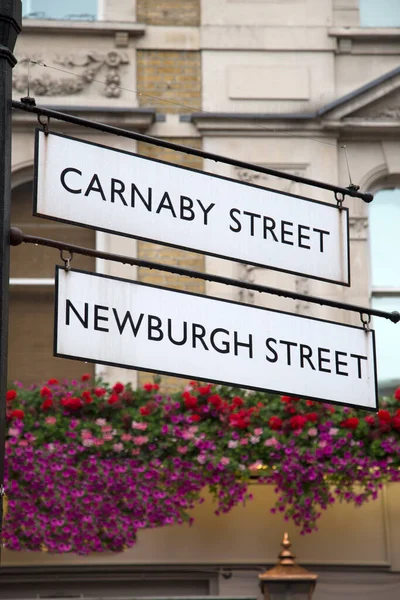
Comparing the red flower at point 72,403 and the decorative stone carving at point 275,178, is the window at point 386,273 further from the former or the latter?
the red flower at point 72,403

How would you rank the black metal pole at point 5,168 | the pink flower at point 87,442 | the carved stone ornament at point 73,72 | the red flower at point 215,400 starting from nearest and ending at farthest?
the black metal pole at point 5,168 < the pink flower at point 87,442 < the red flower at point 215,400 < the carved stone ornament at point 73,72

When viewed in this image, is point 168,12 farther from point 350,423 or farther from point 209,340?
point 209,340

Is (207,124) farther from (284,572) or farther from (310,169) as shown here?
(284,572)

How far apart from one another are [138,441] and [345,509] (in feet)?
7.40

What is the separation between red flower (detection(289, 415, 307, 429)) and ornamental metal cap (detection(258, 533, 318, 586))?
109 centimetres

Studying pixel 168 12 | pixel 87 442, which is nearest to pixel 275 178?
pixel 168 12

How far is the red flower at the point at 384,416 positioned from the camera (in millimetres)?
9127

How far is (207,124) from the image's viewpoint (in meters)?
11.2

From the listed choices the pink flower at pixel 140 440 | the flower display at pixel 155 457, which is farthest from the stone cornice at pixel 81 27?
the pink flower at pixel 140 440

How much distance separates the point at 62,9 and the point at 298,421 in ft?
16.8

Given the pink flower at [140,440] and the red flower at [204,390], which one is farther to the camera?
the red flower at [204,390]

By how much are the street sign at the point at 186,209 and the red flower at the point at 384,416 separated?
155 inches

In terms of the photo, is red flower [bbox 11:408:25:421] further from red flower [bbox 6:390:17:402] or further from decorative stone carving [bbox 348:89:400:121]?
decorative stone carving [bbox 348:89:400:121]

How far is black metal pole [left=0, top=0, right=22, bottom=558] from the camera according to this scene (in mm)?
4188
